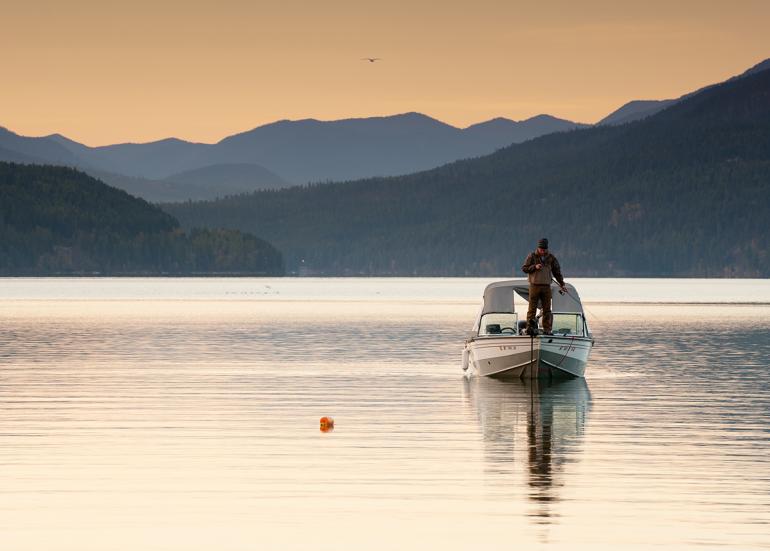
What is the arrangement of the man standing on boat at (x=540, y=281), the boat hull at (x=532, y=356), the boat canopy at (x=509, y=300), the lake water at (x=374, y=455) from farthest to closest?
the boat canopy at (x=509, y=300) → the boat hull at (x=532, y=356) → the man standing on boat at (x=540, y=281) → the lake water at (x=374, y=455)

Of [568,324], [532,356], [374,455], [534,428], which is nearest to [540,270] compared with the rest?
[532,356]

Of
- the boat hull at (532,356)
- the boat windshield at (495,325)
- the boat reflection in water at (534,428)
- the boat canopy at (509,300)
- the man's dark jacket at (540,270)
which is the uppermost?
the man's dark jacket at (540,270)

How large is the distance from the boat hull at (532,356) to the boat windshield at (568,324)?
794 mm

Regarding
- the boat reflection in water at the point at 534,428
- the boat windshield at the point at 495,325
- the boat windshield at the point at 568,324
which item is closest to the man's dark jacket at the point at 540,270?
the boat windshield at the point at 568,324

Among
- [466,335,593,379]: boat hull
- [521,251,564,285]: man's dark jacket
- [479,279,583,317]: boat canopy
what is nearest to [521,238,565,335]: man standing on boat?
[521,251,564,285]: man's dark jacket

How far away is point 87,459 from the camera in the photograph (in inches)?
987

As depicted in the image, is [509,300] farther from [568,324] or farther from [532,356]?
A: [532,356]

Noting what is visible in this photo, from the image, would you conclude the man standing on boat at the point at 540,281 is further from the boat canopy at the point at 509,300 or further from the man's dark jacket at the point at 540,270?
the boat canopy at the point at 509,300

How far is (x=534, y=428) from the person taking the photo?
3022cm

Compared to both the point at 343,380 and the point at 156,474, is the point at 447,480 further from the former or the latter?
the point at 343,380

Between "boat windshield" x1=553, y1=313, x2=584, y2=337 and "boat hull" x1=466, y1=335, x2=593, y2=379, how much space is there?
2.61 ft

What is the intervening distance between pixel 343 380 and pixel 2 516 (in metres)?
23.0

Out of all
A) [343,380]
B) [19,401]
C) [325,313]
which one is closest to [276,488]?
[19,401]

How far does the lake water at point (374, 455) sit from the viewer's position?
18953 mm
